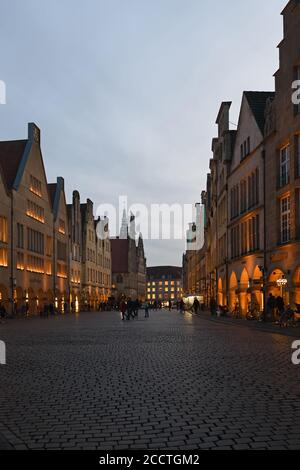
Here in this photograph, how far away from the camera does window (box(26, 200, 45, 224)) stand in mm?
63156

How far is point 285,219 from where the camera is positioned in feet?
119

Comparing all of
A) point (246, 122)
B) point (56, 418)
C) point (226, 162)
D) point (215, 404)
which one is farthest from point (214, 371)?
point (226, 162)

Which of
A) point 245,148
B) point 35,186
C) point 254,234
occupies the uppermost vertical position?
point 245,148

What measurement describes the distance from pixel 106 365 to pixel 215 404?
5891mm

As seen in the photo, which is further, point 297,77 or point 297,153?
point 297,77

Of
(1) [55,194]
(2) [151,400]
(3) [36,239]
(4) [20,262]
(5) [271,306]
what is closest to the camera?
(2) [151,400]

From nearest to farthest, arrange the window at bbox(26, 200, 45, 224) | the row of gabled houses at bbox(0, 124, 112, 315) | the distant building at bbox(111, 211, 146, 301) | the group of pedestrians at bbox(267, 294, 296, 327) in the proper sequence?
1. the group of pedestrians at bbox(267, 294, 296, 327)
2. the row of gabled houses at bbox(0, 124, 112, 315)
3. the window at bbox(26, 200, 45, 224)
4. the distant building at bbox(111, 211, 146, 301)

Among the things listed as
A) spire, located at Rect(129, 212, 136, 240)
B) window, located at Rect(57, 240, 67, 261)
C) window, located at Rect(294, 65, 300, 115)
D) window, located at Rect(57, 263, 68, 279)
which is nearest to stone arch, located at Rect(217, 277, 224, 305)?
window, located at Rect(57, 263, 68, 279)

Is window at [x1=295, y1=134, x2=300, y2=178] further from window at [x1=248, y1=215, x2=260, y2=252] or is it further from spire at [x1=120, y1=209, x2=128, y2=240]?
spire at [x1=120, y1=209, x2=128, y2=240]

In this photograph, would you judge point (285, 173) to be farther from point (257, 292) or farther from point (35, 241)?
point (35, 241)

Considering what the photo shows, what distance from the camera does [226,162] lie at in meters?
56.1

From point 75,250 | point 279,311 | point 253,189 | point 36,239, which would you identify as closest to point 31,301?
point 36,239

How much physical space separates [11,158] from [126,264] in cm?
8491
